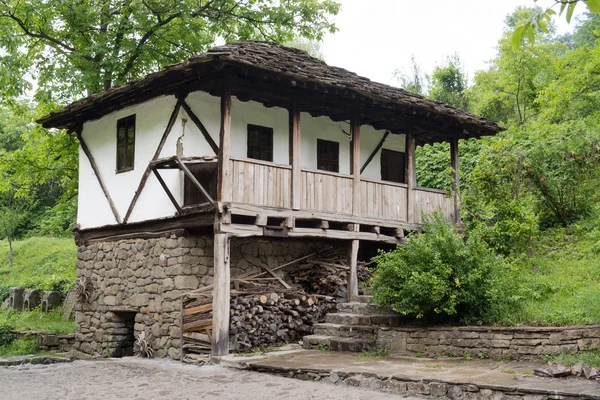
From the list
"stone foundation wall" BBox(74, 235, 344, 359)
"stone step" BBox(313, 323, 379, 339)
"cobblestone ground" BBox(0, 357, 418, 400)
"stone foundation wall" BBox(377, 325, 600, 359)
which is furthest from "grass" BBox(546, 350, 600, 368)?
"stone foundation wall" BBox(74, 235, 344, 359)

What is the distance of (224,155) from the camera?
10945 millimetres

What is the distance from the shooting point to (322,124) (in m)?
14.2

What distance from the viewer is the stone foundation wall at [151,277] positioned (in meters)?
11.8

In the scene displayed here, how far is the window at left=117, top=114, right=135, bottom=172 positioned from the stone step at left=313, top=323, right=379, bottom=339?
5090 millimetres

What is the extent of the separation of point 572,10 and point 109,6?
17733 mm

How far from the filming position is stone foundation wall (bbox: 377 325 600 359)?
28.0 feet

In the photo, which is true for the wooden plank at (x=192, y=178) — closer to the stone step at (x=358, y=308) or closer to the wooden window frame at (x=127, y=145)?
the wooden window frame at (x=127, y=145)

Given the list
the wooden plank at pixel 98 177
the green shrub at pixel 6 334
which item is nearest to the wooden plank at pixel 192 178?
the wooden plank at pixel 98 177

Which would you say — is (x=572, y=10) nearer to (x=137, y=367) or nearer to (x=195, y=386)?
(x=195, y=386)

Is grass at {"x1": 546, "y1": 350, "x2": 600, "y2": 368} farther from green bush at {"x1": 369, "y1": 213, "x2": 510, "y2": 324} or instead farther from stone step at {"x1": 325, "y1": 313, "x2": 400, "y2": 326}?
stone step at {"x1": 325, "y1": 313, "x2": 400, "y2": 326}

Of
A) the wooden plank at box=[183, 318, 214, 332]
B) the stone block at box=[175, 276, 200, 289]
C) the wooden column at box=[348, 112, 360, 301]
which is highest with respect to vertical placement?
the wooden column at box=[348, 112, 360, 301]

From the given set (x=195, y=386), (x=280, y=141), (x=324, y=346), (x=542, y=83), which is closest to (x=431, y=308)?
(x=324, y=346)

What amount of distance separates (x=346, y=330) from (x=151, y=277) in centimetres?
391

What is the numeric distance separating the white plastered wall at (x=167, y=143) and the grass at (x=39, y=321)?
3430 millimetres
